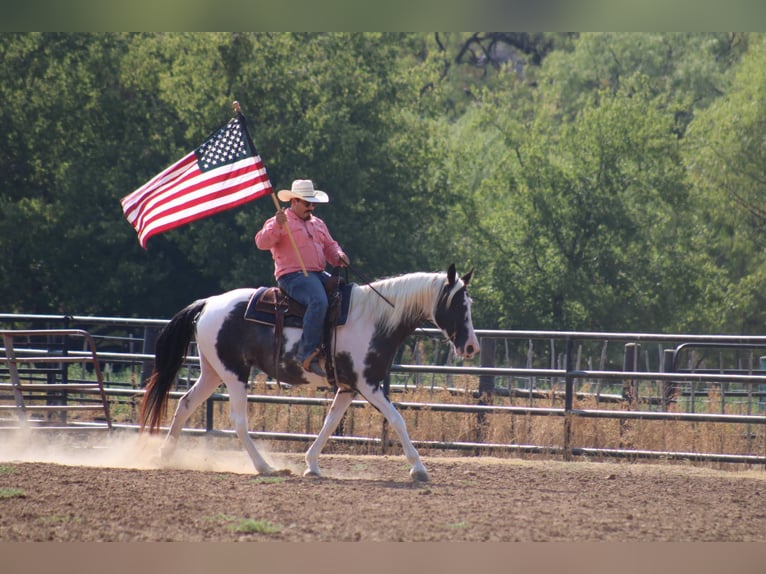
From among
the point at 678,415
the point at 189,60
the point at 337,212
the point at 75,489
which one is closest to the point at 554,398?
the point at 678,415

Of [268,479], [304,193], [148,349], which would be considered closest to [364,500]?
[268,479]

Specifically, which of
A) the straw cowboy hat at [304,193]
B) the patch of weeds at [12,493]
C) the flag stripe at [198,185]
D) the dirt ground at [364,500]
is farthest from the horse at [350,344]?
the patch of weeds at [12,493]

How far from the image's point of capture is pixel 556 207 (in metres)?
31.4

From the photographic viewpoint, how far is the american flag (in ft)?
31.8

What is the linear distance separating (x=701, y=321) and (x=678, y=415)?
2036cm

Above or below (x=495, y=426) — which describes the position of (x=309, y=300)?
above

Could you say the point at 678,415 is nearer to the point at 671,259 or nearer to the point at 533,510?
the point at 533,510

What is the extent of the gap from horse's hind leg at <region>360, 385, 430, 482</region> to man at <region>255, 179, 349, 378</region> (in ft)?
1.53

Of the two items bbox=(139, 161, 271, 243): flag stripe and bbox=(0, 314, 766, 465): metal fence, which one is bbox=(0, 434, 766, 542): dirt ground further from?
bbox=(139, 161, 271, 243): flag stripe

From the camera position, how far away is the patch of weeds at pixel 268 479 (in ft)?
28.7

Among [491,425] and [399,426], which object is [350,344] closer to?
[399,426]

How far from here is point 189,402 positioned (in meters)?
9.82

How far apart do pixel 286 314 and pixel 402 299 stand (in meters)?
0.99

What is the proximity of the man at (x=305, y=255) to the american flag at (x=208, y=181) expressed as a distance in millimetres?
430
